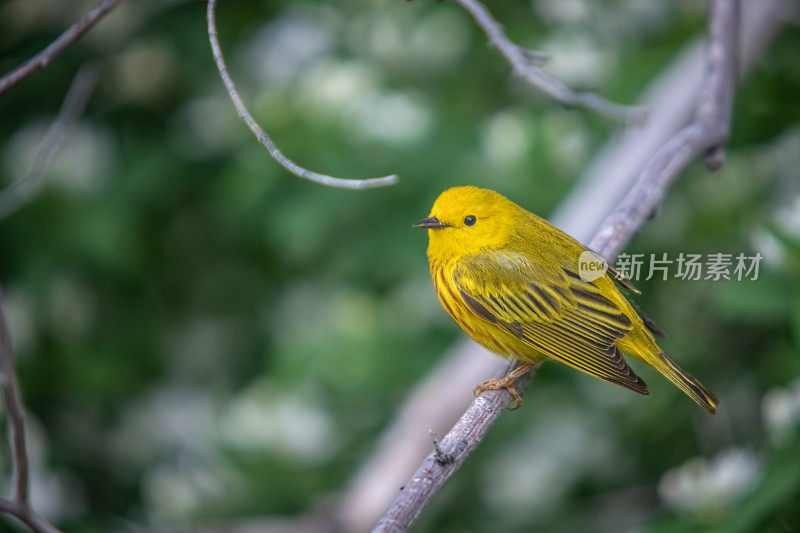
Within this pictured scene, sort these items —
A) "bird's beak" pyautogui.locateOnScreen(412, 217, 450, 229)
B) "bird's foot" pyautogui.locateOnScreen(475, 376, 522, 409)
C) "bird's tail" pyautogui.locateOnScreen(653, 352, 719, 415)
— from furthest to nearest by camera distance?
Answer: "bird's tail" pyautogui.locateOnScreen(653, 352, 719, 415), "bird's beak" pyautogui.locateOnScreen(412, 217, 450, 229), "bird's foot" pyautogui.locateOnScreen(475, 376, 522, 409)

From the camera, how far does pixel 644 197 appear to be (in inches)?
92.4

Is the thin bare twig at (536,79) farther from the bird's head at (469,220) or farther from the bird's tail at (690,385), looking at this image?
the bird's tail at (690,385)

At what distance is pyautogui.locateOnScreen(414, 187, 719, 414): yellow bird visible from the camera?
236cm

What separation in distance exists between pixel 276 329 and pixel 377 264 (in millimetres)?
979

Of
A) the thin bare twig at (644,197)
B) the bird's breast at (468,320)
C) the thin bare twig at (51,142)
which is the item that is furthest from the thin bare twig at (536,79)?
the thin bare twig at (51,142)

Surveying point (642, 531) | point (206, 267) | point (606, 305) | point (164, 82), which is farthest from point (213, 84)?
point (642, 531)

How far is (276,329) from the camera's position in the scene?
430 centimetres

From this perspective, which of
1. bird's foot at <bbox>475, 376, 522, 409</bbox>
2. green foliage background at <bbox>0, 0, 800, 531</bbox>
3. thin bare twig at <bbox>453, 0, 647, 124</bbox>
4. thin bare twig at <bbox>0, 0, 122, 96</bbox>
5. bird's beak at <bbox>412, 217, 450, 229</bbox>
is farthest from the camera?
green foliage background at <bbox>0, 0, 800, 531</bbox>

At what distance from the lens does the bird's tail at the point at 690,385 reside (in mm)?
2373

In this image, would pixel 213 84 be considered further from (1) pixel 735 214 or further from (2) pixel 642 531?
(2) pixel 642 531

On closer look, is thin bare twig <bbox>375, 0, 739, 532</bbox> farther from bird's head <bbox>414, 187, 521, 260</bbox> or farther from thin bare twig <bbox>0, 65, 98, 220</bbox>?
thin bare twig <bbox>0, 65, 98, 220</bbox>

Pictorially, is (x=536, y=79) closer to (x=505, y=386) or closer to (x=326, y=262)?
(x=505, y=386)

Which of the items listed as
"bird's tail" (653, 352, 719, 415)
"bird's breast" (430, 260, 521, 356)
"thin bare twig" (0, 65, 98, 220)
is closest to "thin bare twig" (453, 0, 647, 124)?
"bird's breast" (430, 260, 521, 356)

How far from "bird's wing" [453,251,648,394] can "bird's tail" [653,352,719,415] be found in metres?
0.16
